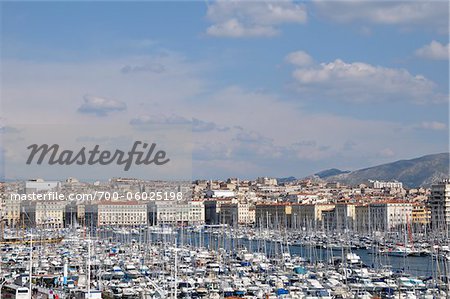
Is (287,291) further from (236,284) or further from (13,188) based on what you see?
(13,188)

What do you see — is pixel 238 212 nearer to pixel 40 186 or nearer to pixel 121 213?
pixel 121 213

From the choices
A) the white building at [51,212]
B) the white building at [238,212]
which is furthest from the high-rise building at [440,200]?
the white building at [51,212]

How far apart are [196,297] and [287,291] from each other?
1.66 m

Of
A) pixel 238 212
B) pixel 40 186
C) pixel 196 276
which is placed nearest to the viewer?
pixel 196 276

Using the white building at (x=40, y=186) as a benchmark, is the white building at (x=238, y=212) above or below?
below

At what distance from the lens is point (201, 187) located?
8250 centimetres

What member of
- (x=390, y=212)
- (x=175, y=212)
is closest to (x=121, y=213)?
(x=175, y=212)

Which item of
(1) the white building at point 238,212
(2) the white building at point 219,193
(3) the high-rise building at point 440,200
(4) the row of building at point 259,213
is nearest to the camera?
(4) the row of building at point 259,213

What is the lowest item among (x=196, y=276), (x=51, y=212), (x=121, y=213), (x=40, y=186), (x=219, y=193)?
(x=196, y=276)

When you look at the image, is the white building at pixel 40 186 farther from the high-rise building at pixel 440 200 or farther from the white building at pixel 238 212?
the high-rise building at pixel 440 200

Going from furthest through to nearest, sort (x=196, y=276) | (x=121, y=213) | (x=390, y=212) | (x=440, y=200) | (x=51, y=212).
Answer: (x=121, y=213) < (x=390, y=212) < (x=51, y=212) < (x=440, y=200) < (x=196, y=276)

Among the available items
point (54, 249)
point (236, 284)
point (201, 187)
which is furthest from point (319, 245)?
point (201, 187)

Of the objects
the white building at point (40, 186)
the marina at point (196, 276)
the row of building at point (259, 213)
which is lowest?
the marina at point (196, 276)

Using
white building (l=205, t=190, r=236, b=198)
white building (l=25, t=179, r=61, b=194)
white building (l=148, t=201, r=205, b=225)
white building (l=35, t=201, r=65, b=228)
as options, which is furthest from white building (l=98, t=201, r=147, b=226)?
white building (l=205, t=190, r=236, b=198)
